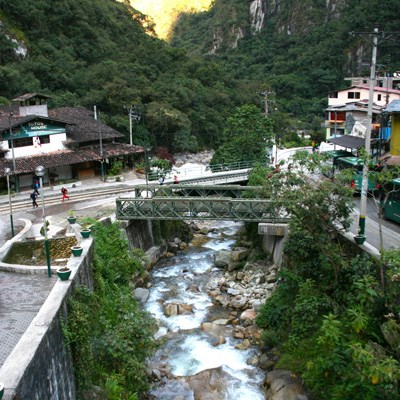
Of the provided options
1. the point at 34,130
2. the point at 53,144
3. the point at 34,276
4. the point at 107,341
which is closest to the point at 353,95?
the point at 53,144

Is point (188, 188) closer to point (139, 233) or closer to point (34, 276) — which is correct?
point (139, 233)

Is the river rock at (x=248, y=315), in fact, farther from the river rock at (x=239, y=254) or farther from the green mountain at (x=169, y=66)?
the green mountain at (x=169, y=66)

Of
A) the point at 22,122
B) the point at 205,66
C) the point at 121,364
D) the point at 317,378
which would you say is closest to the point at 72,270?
the point at 121,364

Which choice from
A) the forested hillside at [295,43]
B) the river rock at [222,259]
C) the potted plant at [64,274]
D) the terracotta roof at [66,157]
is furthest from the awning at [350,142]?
the forested hillside at [295,43]

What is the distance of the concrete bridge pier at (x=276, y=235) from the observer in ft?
89.3

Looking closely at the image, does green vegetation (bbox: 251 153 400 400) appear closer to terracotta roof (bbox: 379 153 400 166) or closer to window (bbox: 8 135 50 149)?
terracotta roof (bbox: 379 153 400 166)

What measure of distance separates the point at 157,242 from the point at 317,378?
19.0m

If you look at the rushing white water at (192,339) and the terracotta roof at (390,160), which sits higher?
the terracotta roof at (390,160)

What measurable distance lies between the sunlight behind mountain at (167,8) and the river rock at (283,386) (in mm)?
172779

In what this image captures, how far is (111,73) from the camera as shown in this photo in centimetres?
6338

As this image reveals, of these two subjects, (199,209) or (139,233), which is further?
(139,233)

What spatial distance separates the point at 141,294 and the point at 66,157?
1964cm

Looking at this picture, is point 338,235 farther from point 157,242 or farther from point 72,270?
A: point 157,242

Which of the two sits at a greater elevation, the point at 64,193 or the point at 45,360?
the point at 45,360
